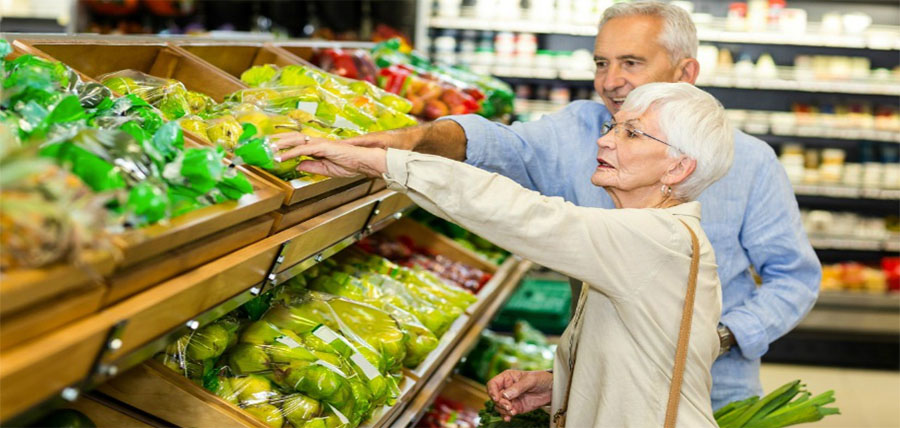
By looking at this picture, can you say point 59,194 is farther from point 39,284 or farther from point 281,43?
point 281,43

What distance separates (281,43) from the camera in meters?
3.14

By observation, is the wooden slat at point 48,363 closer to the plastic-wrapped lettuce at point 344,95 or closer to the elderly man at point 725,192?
the plastic-wrapped lettuce at point 344,95

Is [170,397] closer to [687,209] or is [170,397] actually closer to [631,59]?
[687,209]

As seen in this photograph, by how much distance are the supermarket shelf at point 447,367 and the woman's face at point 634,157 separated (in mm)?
861

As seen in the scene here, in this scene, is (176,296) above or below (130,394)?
above

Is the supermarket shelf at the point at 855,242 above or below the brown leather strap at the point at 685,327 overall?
below

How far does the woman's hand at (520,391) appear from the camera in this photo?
2.19m

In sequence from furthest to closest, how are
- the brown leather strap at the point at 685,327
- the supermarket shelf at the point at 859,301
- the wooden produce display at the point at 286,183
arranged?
the supermarket shelf at the point at 859,301
the wooden produce display at the point at 286,183
the brown leather strap at the point at 685,327

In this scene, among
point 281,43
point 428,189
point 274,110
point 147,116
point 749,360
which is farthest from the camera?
point 281,43

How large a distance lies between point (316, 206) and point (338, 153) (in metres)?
0.34

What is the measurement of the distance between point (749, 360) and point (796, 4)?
187 inches

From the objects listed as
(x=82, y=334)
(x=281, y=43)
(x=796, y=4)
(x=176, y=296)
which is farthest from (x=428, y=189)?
(x=796, y=4)

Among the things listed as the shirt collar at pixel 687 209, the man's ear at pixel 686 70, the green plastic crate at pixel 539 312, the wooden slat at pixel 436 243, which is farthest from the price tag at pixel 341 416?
the green plastic crate at pixel 539 312

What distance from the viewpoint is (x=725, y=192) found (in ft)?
8.40
